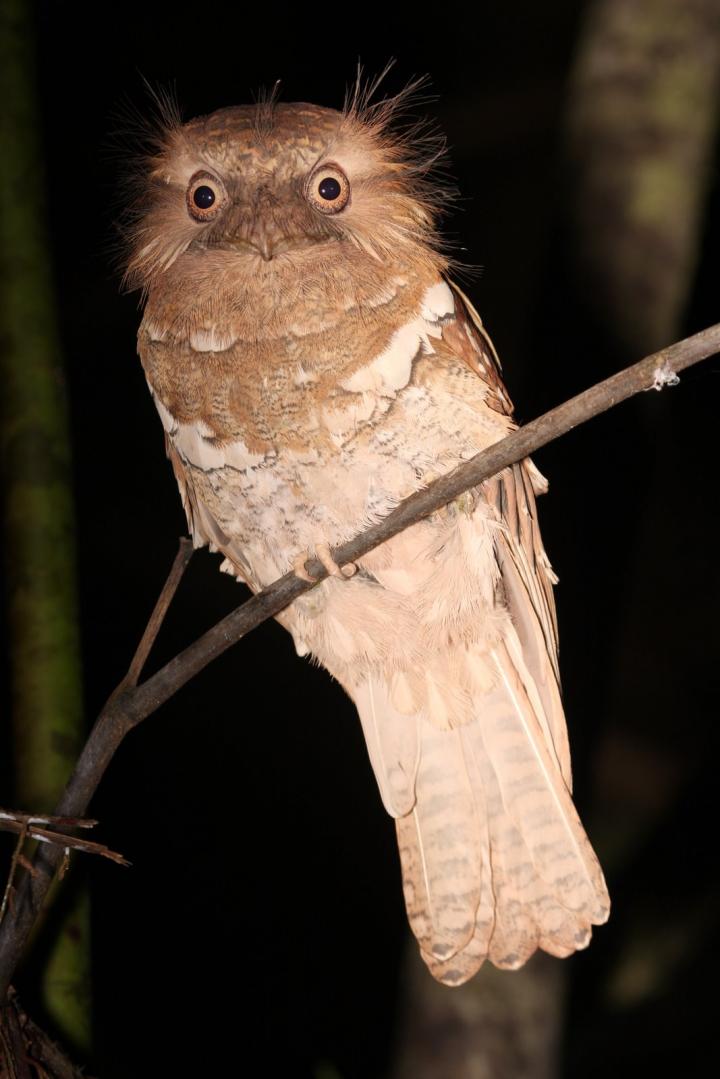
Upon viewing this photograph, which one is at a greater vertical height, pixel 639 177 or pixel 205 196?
pixel 639 177

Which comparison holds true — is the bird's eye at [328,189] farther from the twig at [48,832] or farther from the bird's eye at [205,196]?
the twig at [48,832]

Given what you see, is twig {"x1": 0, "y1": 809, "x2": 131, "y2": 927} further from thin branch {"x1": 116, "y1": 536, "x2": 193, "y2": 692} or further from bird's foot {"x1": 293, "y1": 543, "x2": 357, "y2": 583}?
bird's foot {"x1": 293, "y1": 543, "x2": 357, "y2": 583}

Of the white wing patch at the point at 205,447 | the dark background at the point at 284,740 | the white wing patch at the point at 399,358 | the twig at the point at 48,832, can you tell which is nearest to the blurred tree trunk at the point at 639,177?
the dark background at the point at 284,740

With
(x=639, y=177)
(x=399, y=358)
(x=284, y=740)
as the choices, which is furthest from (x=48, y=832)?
(x=284, y=740)

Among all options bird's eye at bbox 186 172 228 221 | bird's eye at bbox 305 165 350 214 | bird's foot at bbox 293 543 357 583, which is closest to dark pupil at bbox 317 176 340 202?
bird's eye at bbox 305 165 350 214

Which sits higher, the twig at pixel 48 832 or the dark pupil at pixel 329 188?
the dark pupil at pixel 329 188

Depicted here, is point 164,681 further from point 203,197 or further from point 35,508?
point 203,197
